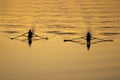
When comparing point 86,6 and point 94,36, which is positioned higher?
point 86,6

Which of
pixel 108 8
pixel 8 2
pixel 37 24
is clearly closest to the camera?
pixel 37 24

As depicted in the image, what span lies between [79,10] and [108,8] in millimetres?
1069

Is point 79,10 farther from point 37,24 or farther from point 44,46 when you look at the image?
point 44,46

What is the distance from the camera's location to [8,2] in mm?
16422

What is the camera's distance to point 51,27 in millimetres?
13562

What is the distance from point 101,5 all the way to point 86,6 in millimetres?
583

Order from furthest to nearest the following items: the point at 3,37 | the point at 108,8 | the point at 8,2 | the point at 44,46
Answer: the point at 8,2
the point at 108,8
the point at 3,37
the point at 44,46

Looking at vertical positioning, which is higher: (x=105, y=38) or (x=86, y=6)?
(x=86, y=6)

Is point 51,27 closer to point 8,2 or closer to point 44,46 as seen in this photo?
point 44,46

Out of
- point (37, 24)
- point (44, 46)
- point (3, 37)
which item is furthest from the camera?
point (37, 24)

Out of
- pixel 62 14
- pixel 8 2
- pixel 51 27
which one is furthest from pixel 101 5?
pixel 8 2

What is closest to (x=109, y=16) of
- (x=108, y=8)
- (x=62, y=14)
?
(x=108, y=8)

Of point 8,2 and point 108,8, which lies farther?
point 8,2

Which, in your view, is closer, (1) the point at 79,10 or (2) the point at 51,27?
(2) the point at 51,27
